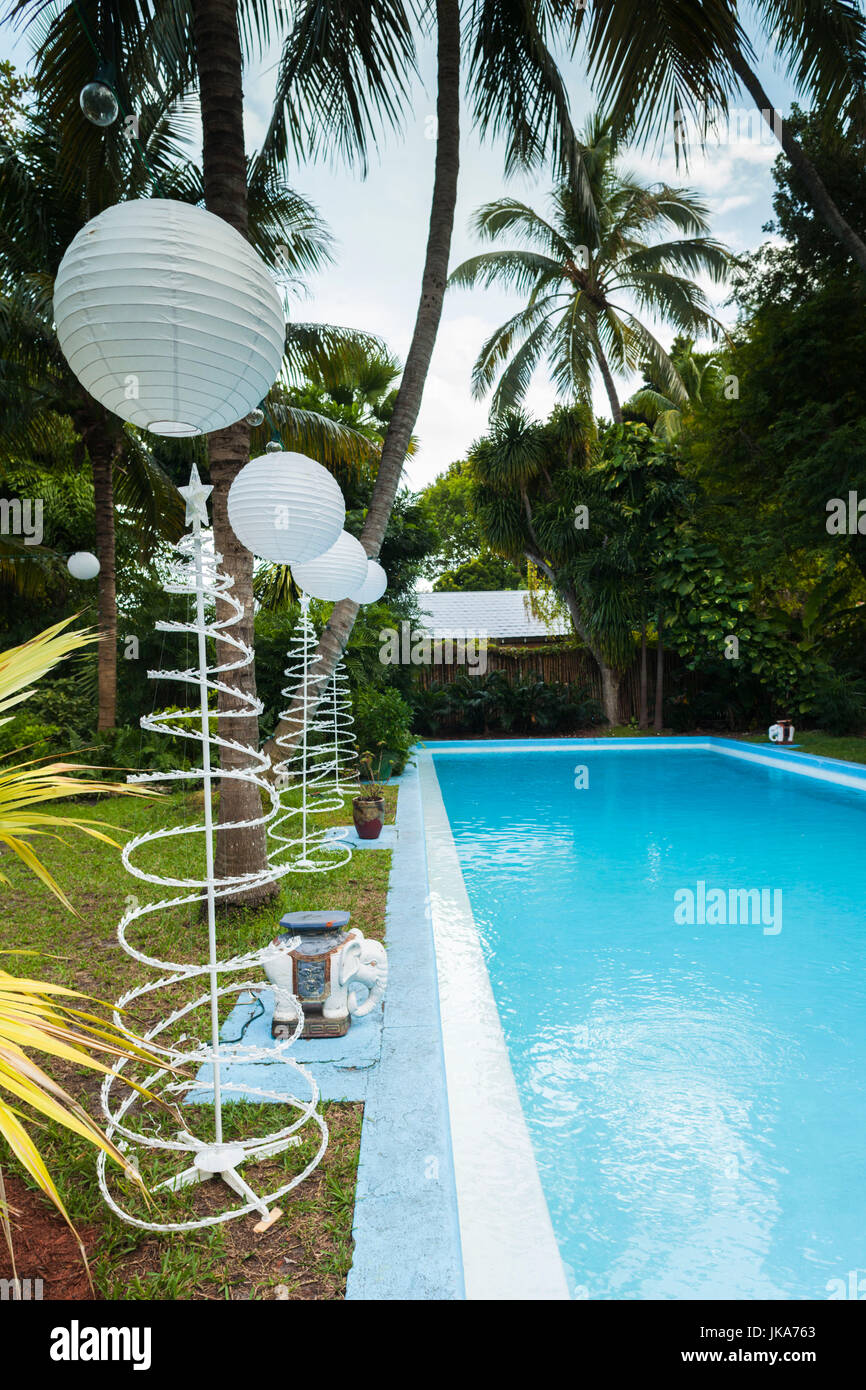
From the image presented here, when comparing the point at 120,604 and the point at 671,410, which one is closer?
the point at 120,604

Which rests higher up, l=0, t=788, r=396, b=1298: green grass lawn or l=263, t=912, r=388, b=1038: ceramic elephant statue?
l=263, t=912, r=388, b=1038: ceramic elephant statue

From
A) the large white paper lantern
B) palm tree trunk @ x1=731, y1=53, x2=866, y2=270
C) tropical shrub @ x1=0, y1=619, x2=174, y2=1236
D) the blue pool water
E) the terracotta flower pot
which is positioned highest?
palm tree trunk @ x1=731, y1=53, x2=866, y2=270

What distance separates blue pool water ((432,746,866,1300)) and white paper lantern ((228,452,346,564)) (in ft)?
8.84

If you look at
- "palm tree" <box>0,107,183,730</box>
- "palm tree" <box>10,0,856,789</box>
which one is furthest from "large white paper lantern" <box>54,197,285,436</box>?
"palm tree" <box>0,107,183,730</box>

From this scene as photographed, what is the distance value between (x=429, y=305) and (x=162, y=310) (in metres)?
4.99

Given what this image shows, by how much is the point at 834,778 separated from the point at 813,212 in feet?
27.0

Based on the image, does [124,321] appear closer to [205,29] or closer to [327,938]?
[327,938]

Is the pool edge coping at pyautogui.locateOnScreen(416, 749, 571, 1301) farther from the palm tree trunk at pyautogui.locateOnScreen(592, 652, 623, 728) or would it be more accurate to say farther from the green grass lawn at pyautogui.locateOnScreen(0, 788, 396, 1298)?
the palm tree trunk at pyautogui.locateOnScreen(592, 652, 623, 728)

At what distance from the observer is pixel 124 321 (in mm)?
2029

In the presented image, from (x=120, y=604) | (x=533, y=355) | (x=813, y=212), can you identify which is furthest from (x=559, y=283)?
(x=120, y=604)

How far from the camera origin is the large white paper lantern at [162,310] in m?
2.00

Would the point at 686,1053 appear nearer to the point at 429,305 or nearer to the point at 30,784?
the point at 30,784

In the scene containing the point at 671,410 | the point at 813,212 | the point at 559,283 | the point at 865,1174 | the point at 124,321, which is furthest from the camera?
the point at 671,410

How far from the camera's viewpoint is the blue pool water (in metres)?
2.39
